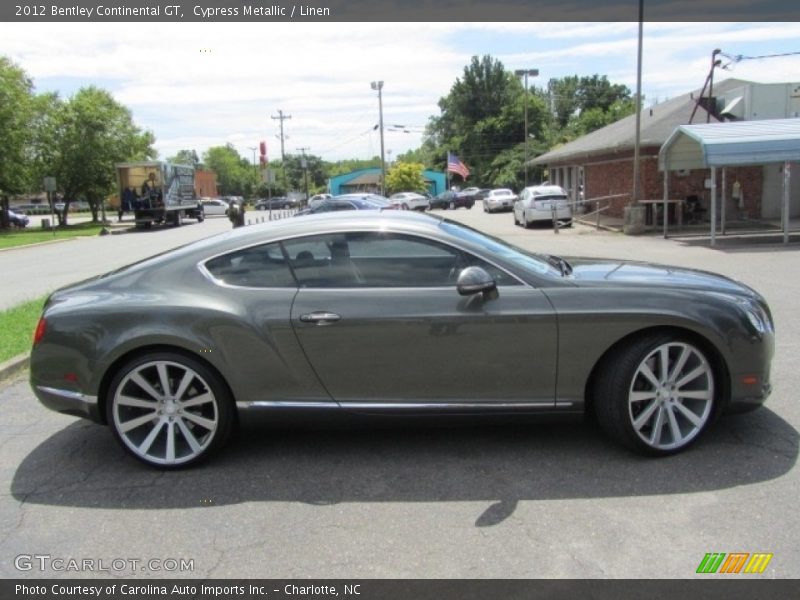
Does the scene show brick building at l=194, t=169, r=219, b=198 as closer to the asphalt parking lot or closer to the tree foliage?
the tree foliage

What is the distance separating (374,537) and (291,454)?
3.90 ft

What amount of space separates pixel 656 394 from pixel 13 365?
18.1 ft

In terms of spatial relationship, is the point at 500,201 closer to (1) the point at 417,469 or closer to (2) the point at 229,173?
(1) the point at 417,469

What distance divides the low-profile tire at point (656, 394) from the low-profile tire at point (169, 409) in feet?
7.41

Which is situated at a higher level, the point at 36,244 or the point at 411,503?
the point at 36,244

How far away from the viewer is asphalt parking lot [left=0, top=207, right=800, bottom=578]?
3121mm

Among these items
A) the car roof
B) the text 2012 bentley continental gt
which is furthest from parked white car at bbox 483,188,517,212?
the text 2012 bentley continental gt

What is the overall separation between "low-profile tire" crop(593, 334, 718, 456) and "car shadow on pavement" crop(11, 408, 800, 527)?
14 cm

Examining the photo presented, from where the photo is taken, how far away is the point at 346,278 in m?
4.12

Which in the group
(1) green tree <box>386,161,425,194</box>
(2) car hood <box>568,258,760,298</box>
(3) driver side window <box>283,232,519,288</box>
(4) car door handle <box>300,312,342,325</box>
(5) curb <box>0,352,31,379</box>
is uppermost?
(1) green tree <box>386,161,425,194</box>

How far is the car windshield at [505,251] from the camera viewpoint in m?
4.20
